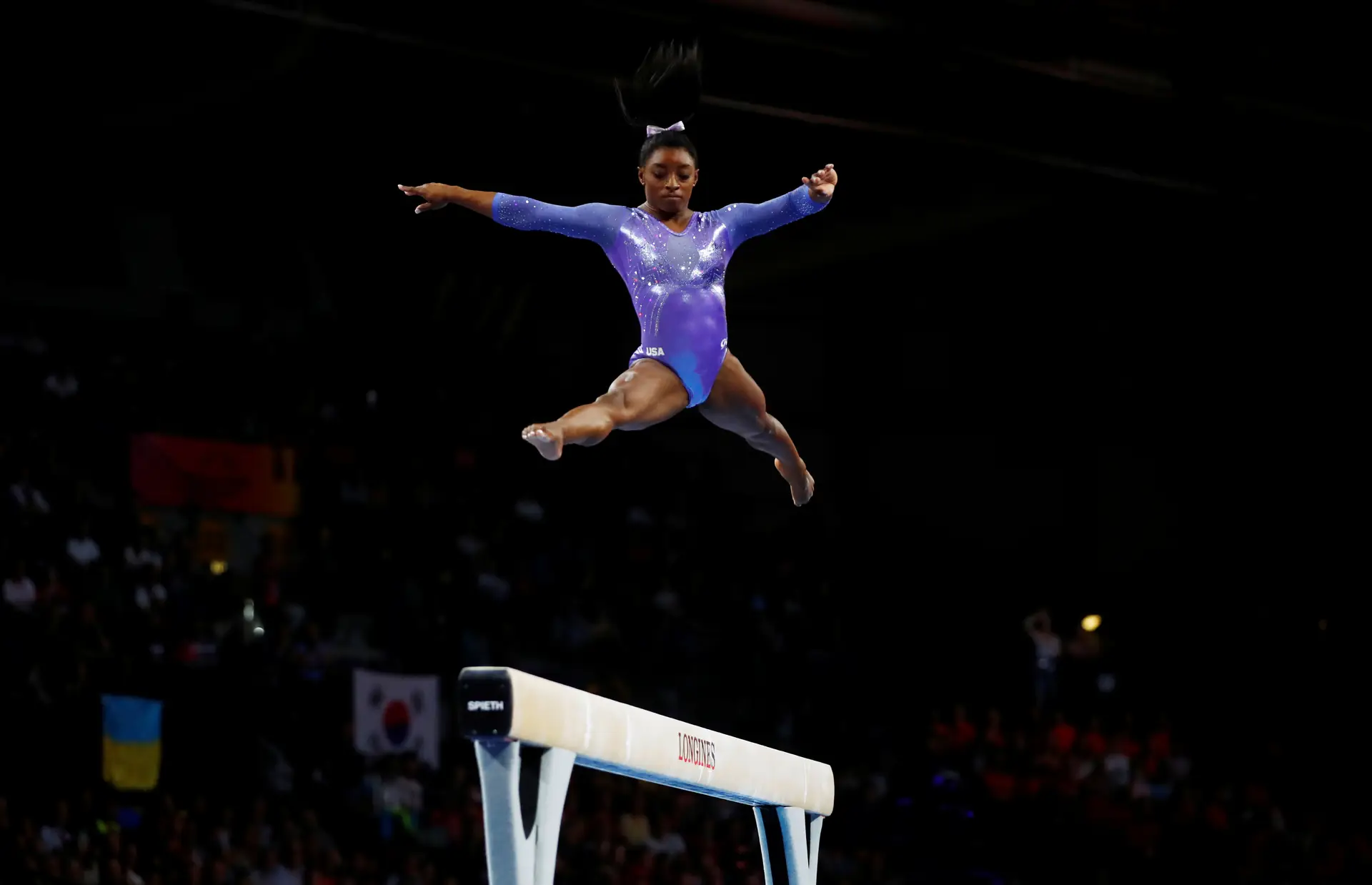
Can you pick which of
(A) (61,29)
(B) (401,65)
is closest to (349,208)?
(A) (61,29)

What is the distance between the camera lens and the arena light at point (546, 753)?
358 cm

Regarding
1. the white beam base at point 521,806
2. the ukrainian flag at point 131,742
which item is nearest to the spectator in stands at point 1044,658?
the ukrainian flag at point 131,742

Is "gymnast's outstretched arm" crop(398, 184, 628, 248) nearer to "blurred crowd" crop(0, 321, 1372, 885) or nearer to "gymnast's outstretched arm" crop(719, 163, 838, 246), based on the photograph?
"gymnast's outstretched arm" crop(719, 163, 838, 246)

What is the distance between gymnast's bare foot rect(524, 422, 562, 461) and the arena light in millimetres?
616

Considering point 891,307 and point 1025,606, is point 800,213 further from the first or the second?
point 891,307

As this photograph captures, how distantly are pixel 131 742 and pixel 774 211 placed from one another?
5.56 metres

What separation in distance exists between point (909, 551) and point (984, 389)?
6.19 feet

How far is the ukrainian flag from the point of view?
28.9 ft

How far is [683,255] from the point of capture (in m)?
4.87

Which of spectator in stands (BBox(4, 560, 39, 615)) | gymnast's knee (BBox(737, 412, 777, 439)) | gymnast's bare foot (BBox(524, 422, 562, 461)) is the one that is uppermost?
spectator in stands (BBox(4, 560, 39, 615))

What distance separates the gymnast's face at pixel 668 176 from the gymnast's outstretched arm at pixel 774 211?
0.55ft

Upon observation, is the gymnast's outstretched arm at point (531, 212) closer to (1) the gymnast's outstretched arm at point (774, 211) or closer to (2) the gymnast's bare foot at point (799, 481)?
(1) the gymnast's outstretched arm at point (774, 211)

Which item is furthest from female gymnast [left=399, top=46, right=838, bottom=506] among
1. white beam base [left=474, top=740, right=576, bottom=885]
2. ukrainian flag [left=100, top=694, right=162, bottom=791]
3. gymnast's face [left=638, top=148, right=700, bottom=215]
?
ukrainian flag [left=100, top=694, right=162, bottom=791]

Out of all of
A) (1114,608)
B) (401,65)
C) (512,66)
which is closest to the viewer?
(512,66)
